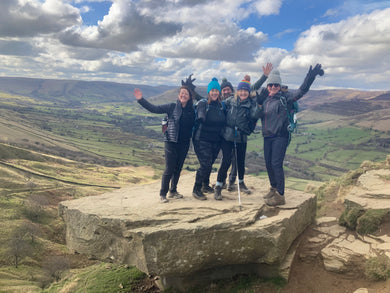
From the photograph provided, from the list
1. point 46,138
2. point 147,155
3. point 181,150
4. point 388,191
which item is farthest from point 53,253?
point 46,138

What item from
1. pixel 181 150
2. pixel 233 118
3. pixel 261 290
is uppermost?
pixel 233 118

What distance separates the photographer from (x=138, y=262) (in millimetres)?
8078

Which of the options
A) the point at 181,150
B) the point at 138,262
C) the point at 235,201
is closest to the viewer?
the point at 138,262

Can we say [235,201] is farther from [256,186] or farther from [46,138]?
[46,138]

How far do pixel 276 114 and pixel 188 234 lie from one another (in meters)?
4.80

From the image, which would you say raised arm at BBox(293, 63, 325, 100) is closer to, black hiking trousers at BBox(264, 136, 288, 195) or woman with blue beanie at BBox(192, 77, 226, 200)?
black hiking trousers at BBox(264, 136, 288, 195)

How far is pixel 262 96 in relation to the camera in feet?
30.6

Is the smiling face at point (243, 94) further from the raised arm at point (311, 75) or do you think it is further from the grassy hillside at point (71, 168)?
the grassy hillside at point (71, 168)

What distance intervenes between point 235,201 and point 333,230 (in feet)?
12.8

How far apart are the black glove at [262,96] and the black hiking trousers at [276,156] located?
1.34m

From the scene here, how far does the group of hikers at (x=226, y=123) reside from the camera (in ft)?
29.1

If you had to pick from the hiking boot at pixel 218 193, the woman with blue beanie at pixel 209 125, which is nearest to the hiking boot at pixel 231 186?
the hiking boot at pixel 218 193

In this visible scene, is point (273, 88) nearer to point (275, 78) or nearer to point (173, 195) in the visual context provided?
point (275, 78)

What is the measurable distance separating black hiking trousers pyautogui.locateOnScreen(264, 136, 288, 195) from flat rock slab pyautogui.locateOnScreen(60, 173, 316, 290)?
1.14 meters
